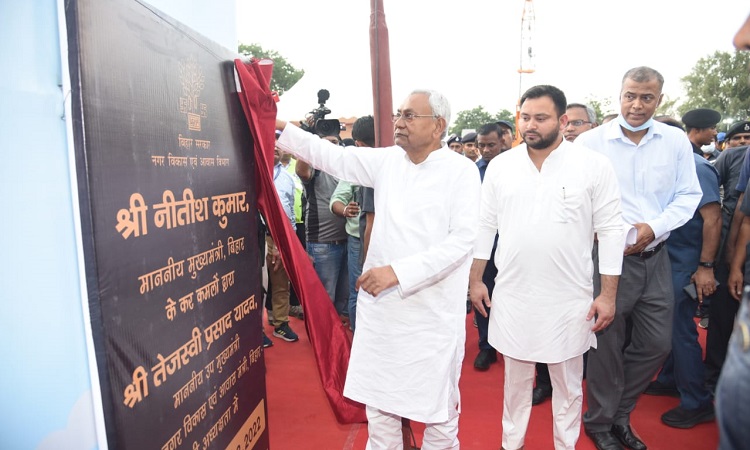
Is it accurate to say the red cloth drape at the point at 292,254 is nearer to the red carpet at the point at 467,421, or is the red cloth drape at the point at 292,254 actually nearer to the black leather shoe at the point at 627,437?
the red carpet at the point at 467,421

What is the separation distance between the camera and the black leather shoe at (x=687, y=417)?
123 inches

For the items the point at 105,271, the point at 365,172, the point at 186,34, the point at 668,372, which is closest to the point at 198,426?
the point at 105,271

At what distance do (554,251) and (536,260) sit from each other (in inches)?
3.8

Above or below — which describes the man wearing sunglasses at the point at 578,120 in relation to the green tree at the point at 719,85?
below

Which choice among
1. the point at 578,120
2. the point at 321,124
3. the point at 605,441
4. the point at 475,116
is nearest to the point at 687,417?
the point at 605,441

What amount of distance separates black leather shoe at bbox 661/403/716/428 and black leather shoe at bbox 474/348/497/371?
127 cm

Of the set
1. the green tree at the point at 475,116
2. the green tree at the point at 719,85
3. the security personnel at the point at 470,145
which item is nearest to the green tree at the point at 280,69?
the green tree at the point at 475,116

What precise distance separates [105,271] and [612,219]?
7.33ft

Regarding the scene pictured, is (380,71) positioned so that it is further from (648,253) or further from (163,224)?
(163,224)

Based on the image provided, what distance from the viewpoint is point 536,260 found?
8.21 feet

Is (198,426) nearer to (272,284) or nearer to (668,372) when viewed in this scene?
(272,284)

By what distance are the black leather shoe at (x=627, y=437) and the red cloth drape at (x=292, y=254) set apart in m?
1.54

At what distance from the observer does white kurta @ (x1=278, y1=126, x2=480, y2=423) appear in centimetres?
232

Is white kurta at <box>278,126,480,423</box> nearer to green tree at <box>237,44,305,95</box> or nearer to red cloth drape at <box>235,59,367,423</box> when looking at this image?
red cloth drape at <box>235,59,367,423</box>
